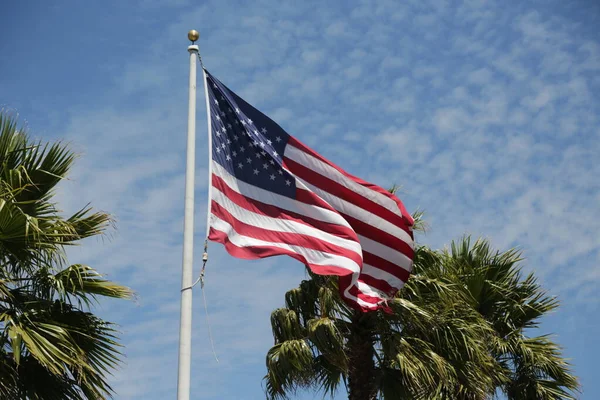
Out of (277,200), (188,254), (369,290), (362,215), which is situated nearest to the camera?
(188,254)

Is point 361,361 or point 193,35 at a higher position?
point 193,35

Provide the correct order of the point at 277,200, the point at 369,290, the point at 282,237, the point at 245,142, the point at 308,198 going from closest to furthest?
the point at 282,237
the point at 277,200
the point at 245,142
the point at 308,198
the point at 369,290

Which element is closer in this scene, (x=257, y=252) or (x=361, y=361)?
(x=257, y=252)

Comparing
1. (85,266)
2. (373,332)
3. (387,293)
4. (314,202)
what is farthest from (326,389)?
(85,266)

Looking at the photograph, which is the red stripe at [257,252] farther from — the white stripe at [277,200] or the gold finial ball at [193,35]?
the gold finial ball at [193,35]

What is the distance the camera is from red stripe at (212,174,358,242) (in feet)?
31.6

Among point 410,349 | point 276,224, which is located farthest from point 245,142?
point 410,349

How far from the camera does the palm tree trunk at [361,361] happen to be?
44.9 ft

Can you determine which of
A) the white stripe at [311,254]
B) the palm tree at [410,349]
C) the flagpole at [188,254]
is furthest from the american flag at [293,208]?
the palm tree at [410,349]

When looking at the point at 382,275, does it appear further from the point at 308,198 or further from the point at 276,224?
the point at 276,224

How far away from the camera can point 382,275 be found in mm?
11312

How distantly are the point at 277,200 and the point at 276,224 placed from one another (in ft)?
1.12

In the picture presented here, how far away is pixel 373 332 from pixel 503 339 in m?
3.26

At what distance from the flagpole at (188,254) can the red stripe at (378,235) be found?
2651 millimetres
